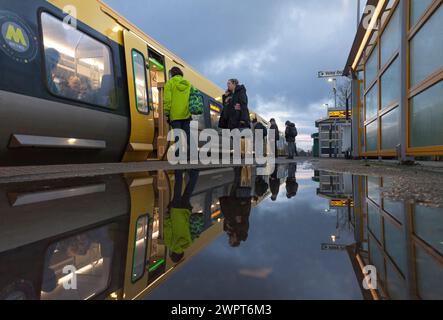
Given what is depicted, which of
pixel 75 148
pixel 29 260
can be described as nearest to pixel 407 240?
pixel 29 260

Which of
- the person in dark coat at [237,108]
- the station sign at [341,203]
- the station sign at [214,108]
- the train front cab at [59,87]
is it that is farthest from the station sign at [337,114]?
the station sign at [341,203]

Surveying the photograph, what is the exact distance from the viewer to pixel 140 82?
6.62m

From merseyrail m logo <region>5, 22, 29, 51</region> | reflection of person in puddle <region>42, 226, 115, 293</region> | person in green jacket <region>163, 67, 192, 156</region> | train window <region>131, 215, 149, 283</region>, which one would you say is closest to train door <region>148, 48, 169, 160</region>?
person in green jacket <region>163, 67, 192, 156</region>

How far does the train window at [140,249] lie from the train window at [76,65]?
12.0 ft

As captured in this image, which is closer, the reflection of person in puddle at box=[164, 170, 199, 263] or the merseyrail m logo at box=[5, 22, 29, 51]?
the reflection of person in puddle at box=[164, 170, 199, 263]

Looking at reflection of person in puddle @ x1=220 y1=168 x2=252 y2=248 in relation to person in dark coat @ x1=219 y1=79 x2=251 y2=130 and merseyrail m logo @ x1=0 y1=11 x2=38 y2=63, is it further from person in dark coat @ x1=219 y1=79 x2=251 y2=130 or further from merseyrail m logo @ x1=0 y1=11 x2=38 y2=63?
person in dark coat @ x1=219 y1=79 x2=251 y2=130

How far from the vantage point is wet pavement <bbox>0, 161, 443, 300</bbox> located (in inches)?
32.2

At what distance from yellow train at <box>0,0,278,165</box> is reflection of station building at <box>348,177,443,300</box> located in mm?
3878

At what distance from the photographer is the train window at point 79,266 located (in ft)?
2.66

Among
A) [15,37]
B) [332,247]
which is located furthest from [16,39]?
[332,247]

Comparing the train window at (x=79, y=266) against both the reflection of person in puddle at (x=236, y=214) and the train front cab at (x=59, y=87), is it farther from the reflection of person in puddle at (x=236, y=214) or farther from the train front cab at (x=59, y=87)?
the train front cab at (x=59, y=87)

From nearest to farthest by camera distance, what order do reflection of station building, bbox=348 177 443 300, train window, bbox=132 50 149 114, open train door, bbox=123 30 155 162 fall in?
reflection of station building, bbox=348 177 443 300 → open train door, bbox=123 30 155 162 → train window, bbox=132 50 149 114

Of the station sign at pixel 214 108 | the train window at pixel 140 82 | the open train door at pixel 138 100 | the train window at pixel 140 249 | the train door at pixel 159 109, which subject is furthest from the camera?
the station sign at pixel 214 108

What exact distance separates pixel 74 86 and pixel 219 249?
180 inches
